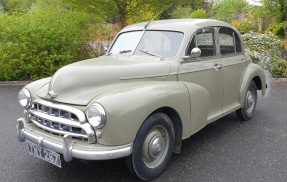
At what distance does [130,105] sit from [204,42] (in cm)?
194

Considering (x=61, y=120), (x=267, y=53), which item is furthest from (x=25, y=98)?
(x=267, y=53)

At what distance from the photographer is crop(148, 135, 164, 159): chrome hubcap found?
2.72 meters

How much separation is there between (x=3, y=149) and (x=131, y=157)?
7.30 ft

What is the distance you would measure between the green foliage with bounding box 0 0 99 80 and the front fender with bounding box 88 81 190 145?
5.96 meters

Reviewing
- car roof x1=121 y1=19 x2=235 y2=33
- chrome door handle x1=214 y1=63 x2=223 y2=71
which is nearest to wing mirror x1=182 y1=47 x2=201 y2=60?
car roof x1=121 y1=19 x2=235 y2=33

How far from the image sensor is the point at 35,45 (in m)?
8.03

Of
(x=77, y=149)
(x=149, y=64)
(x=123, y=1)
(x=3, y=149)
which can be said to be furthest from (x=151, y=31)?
(x=123, y=1)

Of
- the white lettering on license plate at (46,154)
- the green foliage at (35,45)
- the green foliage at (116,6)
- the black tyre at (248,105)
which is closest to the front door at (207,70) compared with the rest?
the black tyre at (248,105)

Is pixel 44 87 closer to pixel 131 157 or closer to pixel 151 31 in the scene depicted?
pixel 131 157

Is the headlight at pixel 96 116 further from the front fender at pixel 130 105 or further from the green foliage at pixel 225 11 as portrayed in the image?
the green foliage at pixel 225 11

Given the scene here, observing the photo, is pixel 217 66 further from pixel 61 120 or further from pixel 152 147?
pixel 61 120

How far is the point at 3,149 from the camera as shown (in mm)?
3660

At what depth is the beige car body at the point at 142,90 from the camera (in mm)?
2379

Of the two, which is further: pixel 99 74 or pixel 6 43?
pixel 6 43
